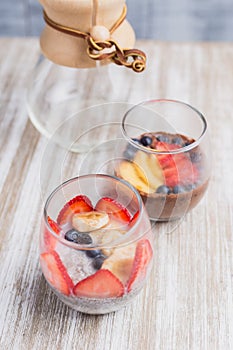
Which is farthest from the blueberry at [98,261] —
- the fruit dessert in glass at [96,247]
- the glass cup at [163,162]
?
the glass cup at [163,162]

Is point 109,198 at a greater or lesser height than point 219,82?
greater

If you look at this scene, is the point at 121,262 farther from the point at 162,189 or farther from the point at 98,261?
the point at 162,189

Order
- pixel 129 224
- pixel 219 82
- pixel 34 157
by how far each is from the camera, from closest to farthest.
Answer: pixel 129 224 → pixel 34 157 → pixel 219 82

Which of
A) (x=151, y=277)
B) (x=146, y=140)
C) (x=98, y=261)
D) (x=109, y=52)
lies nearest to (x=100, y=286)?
(x=98, y=261)

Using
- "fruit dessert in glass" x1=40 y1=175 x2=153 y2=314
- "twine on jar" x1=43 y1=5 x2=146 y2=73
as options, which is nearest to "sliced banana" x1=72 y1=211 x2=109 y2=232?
"fruit dessert in glass" x1=40 y1=175 x2=153 y2=314

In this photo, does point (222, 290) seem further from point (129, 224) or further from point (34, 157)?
point (34, 157)

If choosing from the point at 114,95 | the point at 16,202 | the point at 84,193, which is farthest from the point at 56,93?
the point at 84,193
